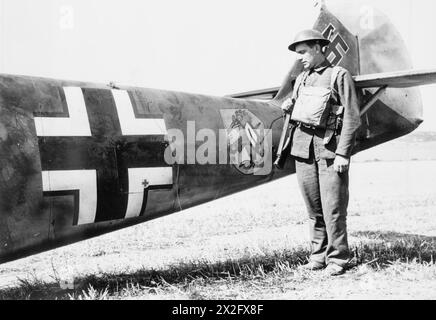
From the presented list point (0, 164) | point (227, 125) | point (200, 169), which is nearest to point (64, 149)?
point (0, 164)

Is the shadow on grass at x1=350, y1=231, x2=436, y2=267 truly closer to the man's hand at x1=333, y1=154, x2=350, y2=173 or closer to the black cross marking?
the man's hand at x1=333, y1=154, x2=350, y2=173

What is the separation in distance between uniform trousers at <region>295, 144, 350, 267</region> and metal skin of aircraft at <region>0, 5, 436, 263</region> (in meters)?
0.58

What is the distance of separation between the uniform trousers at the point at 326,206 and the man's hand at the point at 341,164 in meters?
0.09

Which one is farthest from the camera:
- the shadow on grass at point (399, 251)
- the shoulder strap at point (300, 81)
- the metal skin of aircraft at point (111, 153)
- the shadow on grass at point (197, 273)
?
the shadow on grass at point (399, 251)

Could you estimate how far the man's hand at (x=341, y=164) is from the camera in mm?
4078

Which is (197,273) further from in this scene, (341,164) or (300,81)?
(300,81)

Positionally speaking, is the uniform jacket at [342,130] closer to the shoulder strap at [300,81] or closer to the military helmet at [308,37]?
the shoulder strap at [300,81]

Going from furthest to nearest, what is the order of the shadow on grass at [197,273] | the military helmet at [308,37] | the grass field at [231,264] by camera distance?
the military helmet at [308,37]
the shadow on grass at [197,273]
the grass field at [231,264]

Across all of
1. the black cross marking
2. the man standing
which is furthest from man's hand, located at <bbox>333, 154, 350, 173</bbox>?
the black cross marking

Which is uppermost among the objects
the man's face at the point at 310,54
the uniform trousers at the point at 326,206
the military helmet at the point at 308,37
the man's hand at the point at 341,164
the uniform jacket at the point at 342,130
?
the military helmet at the point at 308,37

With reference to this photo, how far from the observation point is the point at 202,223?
927cm

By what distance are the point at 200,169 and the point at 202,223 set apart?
16.4ft

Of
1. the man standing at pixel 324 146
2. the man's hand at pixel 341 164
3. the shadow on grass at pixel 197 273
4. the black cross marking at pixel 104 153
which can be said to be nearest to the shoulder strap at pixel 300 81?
the man standing at pixel 324 146

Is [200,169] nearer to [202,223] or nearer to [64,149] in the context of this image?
[64,149]
